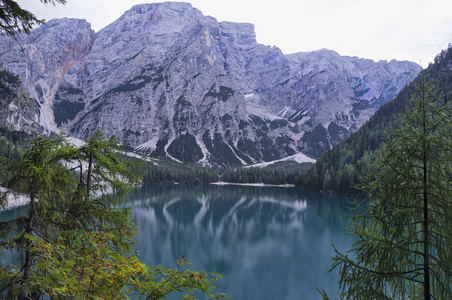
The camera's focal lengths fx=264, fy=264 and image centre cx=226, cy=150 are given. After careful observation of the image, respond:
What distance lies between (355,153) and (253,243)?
100923 mm

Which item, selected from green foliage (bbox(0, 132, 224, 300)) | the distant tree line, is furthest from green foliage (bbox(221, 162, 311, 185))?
green foliage (bbox(0, 132, 224, 300))

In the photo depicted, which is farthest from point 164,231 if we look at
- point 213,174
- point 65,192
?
point 213,174

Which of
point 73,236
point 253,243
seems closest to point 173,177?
point 253,243

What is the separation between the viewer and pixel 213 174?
180 m

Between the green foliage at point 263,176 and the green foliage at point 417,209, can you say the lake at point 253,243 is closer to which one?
the green foliage at point 417,209

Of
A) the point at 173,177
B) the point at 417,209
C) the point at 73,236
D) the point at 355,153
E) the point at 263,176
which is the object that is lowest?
the point at 173,177

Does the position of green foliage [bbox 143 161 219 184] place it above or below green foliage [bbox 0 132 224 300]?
below

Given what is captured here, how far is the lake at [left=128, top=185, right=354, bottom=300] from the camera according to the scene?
93.9 ft

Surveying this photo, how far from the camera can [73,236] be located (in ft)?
22.1

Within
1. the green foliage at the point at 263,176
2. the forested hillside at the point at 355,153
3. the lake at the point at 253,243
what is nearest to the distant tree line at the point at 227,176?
the green foliage at the point at 263,176

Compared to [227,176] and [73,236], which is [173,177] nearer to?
[227,176]

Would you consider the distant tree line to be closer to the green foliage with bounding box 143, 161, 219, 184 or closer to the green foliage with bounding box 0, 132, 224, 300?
the green foliage with bounding box 143, 161, 219, 184

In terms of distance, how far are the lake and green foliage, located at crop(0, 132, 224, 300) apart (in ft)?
6.68

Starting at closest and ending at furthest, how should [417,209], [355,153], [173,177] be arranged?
1. [417,209]
2. [355,153]
3. [173,177]
